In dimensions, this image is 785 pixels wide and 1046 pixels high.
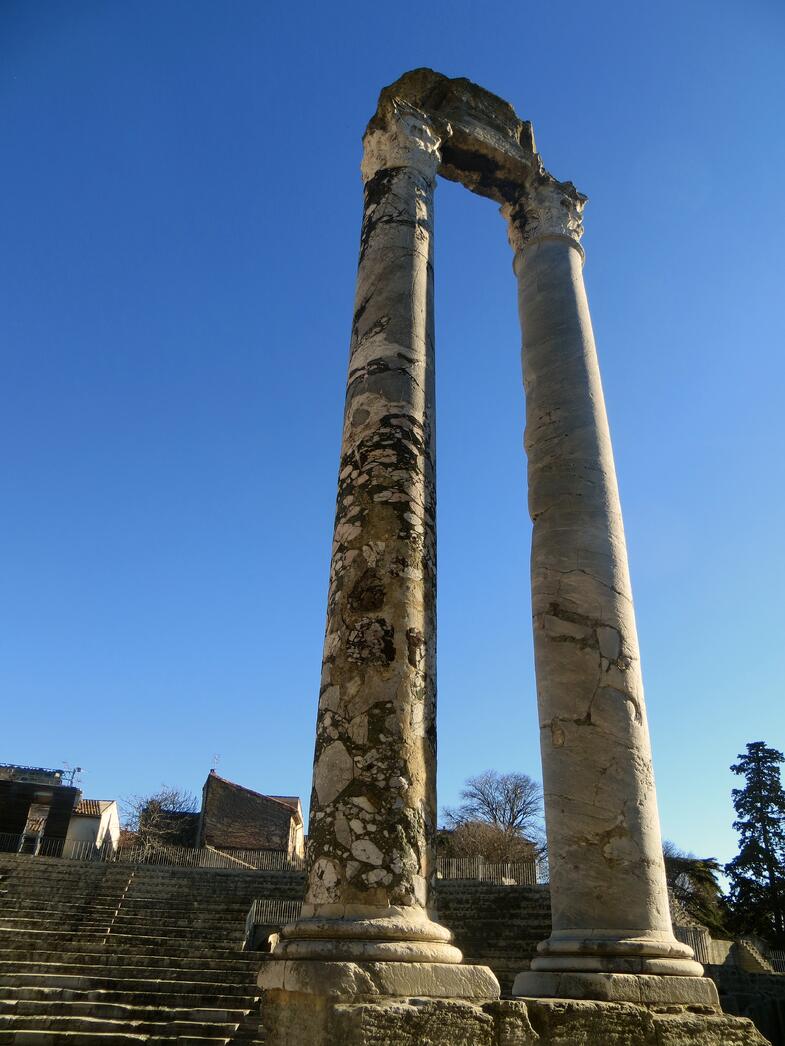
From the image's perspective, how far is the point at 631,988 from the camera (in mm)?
5660

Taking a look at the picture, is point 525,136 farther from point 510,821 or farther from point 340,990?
point 510,821

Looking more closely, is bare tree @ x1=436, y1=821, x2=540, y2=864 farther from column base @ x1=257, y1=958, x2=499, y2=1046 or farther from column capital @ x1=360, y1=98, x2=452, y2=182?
column base @ x1=257, y1=958, x2=499, y2=1046

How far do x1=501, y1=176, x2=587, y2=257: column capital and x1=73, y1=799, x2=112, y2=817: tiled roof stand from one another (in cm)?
3876

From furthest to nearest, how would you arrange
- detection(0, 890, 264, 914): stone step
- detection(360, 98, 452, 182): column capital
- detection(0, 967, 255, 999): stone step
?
1. detection(0, 890, 264, 914): stone step
2. detection(0, 967, 255, 999): stone step
3. detection(360, 98, 452, 182): column capital

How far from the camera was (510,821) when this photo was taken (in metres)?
63.7

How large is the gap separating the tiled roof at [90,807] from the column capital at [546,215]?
38765mm

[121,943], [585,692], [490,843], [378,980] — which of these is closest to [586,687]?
[585,692]

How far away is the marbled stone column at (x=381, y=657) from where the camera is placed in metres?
4.87

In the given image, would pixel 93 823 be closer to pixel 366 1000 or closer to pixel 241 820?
pixel 241 820

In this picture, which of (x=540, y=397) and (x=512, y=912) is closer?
(x=540, y=397)

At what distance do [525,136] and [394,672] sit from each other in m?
9.54

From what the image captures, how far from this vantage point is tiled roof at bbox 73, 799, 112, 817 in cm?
4159

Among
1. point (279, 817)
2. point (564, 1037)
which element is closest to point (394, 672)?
point (564, 1037)

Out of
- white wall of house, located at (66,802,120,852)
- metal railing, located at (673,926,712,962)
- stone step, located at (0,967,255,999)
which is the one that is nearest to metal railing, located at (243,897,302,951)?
stone step, located at (0,967,255,999)
